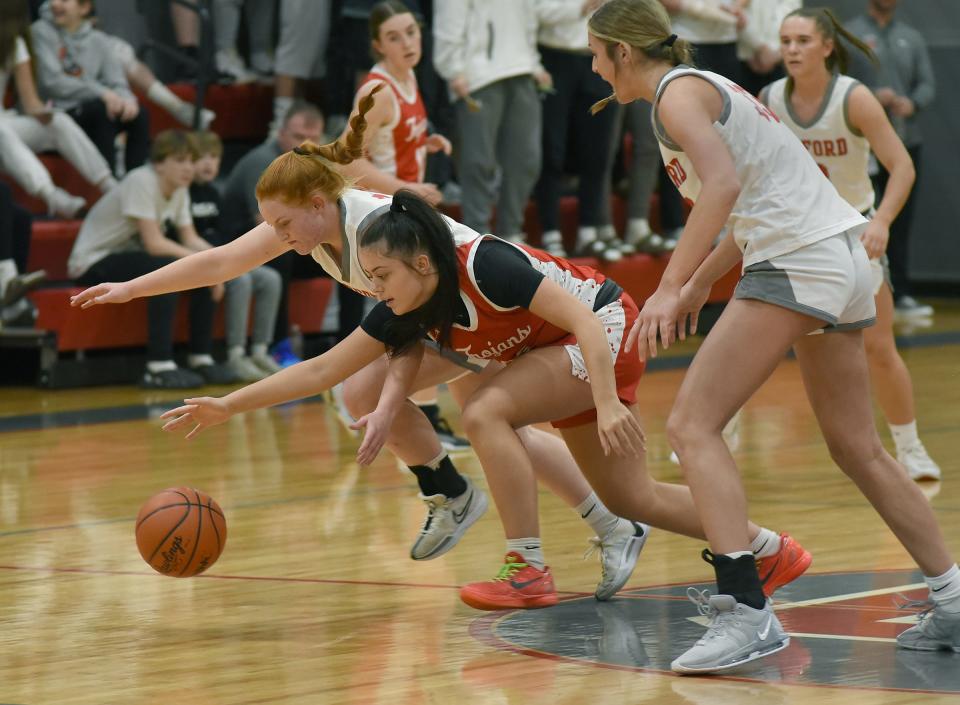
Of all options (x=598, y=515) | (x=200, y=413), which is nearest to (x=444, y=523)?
(x=598, y=515)

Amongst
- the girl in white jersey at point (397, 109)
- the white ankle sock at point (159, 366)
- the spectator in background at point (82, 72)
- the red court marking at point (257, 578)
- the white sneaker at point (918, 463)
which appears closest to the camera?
the red court marking at point (257, 578)

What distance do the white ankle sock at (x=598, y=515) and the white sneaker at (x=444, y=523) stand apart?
36 cm

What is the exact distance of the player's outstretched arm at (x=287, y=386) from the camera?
4574 mm

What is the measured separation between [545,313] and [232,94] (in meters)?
8.48

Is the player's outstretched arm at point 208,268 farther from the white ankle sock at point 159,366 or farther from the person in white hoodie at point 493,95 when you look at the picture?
the person in white hoodie at point 493,95

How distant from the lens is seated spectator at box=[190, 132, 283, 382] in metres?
10.6

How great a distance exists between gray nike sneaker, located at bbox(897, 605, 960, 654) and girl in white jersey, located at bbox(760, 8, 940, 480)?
7.87ft

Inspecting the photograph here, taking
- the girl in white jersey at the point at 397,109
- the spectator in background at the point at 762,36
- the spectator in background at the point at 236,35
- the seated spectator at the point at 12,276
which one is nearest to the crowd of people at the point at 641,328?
the girl in white jersey at the point at 397,109

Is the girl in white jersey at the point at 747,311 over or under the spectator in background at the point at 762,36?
under

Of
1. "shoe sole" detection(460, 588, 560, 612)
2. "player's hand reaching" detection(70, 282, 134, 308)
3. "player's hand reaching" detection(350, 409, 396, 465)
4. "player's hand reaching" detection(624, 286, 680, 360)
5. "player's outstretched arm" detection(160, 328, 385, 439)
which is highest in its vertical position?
"player's hand reaching" detection(624, 286, 680, 360)

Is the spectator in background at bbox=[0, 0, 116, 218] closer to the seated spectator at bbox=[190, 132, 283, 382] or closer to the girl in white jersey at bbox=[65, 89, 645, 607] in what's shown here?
the seated spectator at bbox=[190, 132, 283, 382]

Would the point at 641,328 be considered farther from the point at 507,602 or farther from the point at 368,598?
the point at 368,598

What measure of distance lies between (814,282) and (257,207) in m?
6.94

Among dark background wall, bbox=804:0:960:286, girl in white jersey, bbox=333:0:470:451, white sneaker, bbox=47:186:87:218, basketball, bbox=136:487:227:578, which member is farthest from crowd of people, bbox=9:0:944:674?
dark background wall, bbox=804:0:960:286
